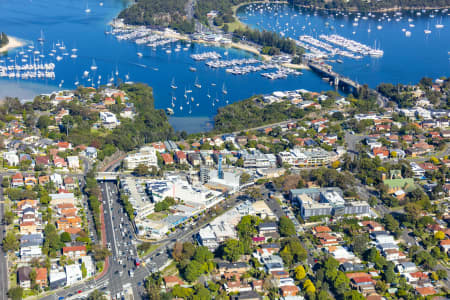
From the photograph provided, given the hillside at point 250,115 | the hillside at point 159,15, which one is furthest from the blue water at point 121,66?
the hillside at point 159,15

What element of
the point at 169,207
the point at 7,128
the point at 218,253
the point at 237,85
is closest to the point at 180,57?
the point at 237,85

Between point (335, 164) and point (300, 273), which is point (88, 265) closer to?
point (300, 273)

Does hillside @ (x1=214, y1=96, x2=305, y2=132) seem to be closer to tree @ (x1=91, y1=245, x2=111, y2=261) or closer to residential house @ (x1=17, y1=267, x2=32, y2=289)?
tree @ (x1=91, y1=245, x2=111, y2=261)

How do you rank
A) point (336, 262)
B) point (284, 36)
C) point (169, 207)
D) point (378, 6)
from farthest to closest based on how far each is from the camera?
point (378, 6) → point (284, 36) → point (169, 207) → point (336, 262)

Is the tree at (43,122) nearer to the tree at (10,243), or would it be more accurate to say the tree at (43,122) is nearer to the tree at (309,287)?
the tree at (10,243)

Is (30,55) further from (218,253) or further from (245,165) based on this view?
(218,253)

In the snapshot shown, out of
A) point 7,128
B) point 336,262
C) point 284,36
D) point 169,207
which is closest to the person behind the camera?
point 336,262

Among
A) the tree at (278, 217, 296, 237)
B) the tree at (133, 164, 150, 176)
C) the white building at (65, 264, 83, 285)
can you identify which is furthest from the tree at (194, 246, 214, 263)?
the tree at (133, 164, 150, 176)
